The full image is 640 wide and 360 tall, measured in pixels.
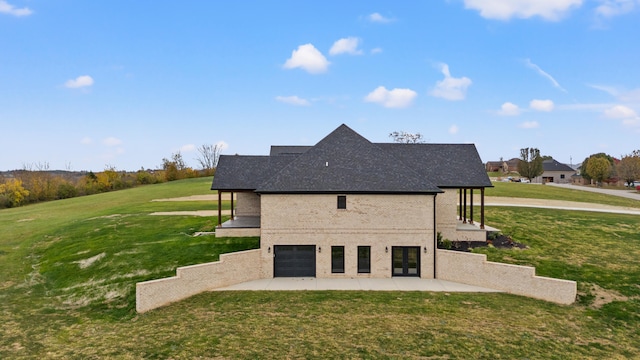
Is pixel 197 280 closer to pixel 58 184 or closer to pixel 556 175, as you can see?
pixel 58 184

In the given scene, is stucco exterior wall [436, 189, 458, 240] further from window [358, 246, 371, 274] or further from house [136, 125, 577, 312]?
window [358, 246, 371, 274]

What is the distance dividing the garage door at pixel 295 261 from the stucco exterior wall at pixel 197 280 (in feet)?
3.86

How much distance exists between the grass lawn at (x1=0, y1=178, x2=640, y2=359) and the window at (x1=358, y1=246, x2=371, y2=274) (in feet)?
9.14

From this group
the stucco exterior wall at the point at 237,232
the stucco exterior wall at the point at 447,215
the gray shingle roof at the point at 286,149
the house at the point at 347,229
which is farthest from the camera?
the gray shingle roof at the point at 286,149

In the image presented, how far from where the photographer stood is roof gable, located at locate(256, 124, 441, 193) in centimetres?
2006

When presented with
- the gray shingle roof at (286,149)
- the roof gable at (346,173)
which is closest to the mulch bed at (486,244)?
the roof gable at (346,173)

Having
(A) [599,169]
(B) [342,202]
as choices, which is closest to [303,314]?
(B) [342,202]

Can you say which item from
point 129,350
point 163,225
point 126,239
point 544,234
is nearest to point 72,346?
point 129,350

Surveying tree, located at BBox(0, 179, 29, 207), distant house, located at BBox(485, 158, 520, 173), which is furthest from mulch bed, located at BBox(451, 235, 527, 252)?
distant house, located at BBox(485, 158, 520, 173)

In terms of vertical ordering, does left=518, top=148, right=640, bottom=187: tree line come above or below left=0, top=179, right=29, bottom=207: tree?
above

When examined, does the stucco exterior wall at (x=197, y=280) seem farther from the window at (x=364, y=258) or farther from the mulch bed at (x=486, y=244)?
the mulch bed at (x=486, y=244)

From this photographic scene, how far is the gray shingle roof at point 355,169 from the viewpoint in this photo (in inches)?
797

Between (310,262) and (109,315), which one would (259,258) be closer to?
(310,262)

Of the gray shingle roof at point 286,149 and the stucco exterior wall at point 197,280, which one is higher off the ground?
the gray shingle roof at point 286,149
